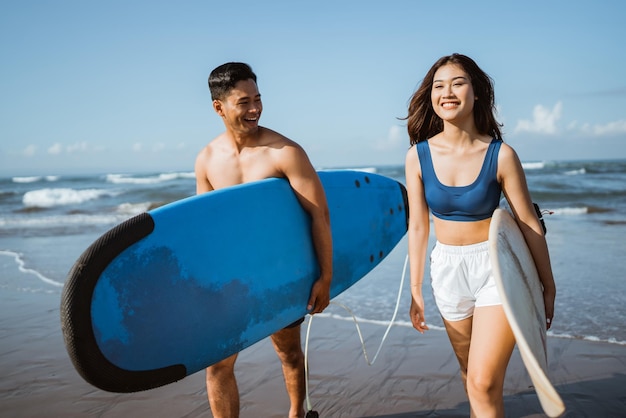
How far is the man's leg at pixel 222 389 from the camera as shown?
2.73 meters

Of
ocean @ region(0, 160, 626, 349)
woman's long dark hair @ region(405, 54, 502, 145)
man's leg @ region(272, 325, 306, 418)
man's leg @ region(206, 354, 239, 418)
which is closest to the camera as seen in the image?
woman's long dark hair @ region(405, 54, 502, 145)

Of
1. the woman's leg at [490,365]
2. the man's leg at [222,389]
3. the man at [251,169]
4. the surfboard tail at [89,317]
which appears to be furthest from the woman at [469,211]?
the surfboard tail at [89,317]

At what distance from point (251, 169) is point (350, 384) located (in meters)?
1.63

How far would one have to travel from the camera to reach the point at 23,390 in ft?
11.8

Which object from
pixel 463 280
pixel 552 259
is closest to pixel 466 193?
pixel 463 280

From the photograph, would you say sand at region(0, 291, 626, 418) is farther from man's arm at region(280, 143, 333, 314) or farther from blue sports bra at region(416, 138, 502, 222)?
blue sports bra at region(416, 138, 502, 222)

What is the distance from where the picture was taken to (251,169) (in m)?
2.74

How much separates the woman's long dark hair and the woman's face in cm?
5

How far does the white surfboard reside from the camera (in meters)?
1.63

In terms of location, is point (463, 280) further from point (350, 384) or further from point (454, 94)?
point (350, 384)

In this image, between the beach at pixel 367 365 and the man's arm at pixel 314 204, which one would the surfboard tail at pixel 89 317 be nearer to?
the man's arm at pixel 314 204

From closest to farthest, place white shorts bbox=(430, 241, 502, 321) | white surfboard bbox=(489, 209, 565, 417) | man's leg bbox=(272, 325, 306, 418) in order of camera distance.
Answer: white surfboard bbox=(489, 209, 565, 417)
white shorts bbox=(430, 241, 502, 321)
man's leg bbox=(272, 325, 306, 418)

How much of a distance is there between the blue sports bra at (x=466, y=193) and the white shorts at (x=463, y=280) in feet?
0.45

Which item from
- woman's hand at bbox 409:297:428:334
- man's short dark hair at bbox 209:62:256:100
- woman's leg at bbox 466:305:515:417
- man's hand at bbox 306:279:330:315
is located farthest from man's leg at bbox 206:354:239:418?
man's short dark hair at bbox 209:62:256:100
